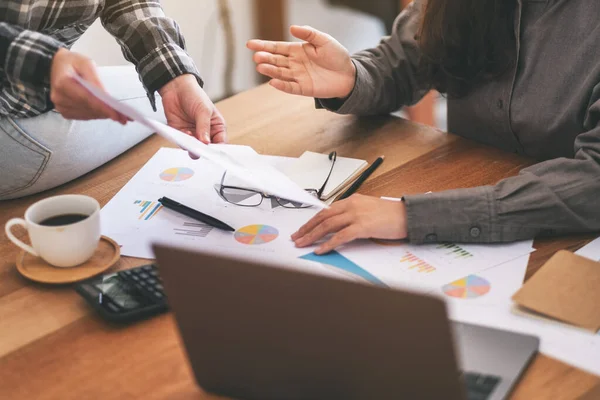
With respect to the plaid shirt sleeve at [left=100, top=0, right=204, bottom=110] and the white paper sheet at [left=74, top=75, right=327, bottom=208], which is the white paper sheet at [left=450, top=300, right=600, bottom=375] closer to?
the white paper sheet at [left=74, top=75, right=327, bottom=208]

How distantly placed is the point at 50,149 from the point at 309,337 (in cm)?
76

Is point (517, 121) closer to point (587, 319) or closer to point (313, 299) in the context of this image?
point (587, 319)

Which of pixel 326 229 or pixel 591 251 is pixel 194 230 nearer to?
pixel 326 229

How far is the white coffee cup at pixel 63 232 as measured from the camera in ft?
3.01

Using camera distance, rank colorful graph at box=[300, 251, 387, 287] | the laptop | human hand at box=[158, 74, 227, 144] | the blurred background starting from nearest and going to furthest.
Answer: the laptop
colorful graph at box=[300, 251, 387, 287]
human hand at box=[158, 74, 227, 144]
the blurred background

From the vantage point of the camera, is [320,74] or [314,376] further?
[320,74]

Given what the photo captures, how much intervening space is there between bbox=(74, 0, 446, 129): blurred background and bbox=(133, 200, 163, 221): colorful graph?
68.9 inches

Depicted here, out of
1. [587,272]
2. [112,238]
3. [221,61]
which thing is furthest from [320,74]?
[221,61]

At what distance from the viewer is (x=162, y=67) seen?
1.29 m

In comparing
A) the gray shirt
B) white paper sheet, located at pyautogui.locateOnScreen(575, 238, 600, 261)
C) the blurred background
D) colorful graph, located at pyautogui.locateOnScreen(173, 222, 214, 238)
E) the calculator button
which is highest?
the gray shirt

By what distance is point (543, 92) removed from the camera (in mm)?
1239

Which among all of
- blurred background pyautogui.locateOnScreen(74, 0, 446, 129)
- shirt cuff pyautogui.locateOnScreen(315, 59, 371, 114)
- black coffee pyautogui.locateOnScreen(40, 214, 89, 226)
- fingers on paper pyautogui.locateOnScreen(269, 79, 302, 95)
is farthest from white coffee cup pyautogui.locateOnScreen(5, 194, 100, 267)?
blurred background pyautogui.locateOnScreen(74, 0, 446, 129)

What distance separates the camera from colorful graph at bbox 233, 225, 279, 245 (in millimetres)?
1035

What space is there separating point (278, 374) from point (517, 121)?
809 mm
